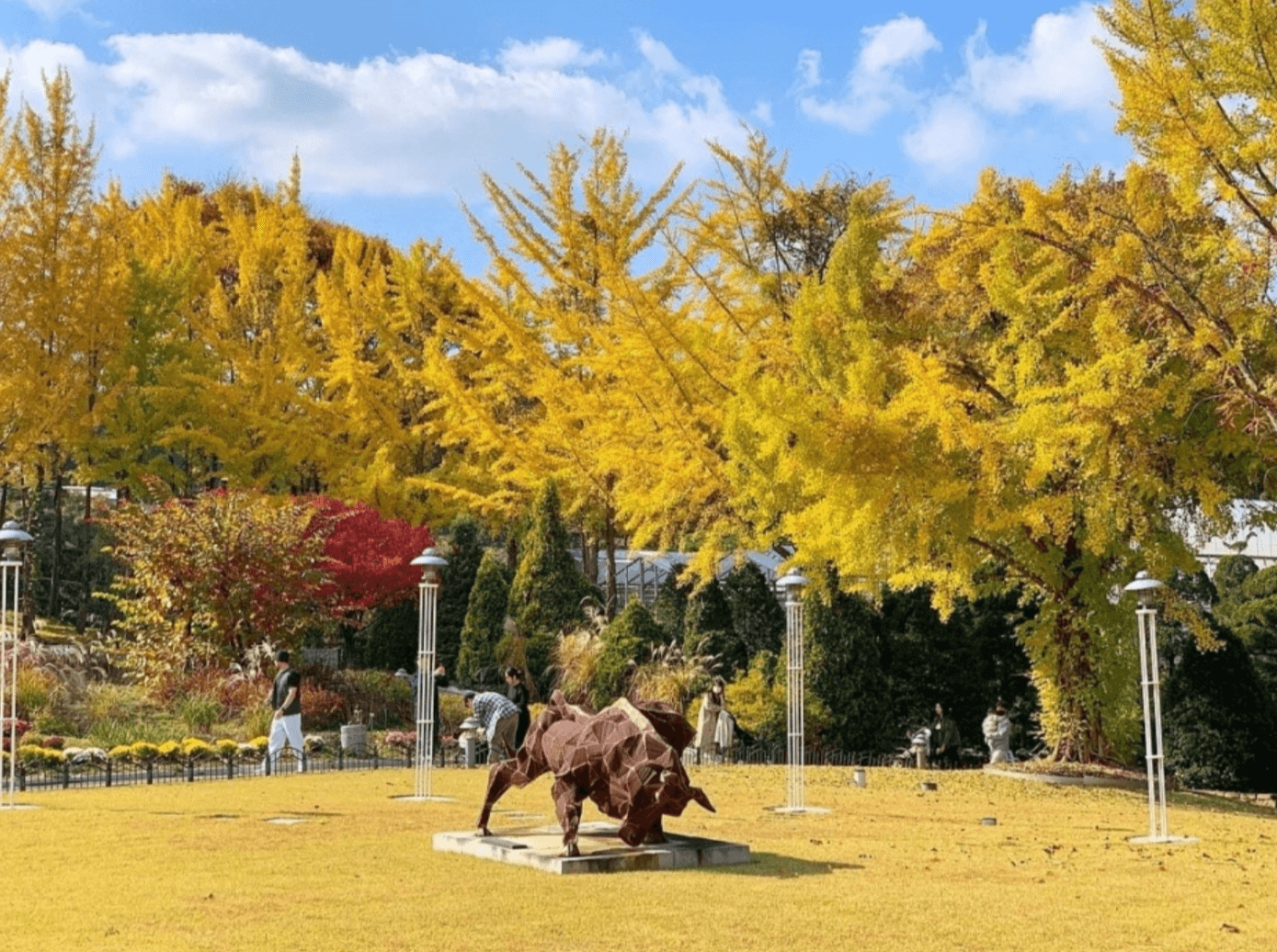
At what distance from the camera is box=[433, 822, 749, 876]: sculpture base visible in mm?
8930

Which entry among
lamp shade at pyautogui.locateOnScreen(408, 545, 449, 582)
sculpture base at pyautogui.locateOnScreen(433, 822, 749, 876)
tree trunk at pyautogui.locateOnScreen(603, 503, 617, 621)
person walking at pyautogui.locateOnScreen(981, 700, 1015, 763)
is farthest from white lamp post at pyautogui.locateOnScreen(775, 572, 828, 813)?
tree trunk at pyautogui.locateOnScreen(603, 503, 617, 621)

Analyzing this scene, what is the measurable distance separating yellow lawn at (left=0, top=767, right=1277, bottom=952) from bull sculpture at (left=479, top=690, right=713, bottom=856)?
0.46m

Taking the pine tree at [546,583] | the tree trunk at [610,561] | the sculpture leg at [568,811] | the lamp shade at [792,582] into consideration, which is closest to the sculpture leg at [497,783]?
the sculpture leg at [568,811]

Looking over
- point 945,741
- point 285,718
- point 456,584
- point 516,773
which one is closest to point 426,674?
point 285,718

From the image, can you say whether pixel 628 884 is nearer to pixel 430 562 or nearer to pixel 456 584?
pixel 430 562

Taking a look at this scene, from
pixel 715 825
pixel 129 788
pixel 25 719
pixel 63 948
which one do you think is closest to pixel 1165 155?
pixel 715 825

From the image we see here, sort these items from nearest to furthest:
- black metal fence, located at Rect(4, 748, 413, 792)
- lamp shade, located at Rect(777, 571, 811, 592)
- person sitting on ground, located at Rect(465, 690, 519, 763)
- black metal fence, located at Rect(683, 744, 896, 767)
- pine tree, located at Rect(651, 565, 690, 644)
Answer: lamp shade, located at Rect(777, 571, 811, 592) → black metal fence, located at Rect(4, 748, 413, 792) → person sitting on ground, located at Rect(465, 690, 519, 763) → black metal fence, located at Rect(683, 744, 896, 767) → pine tree, located at Rect(651, 565, 690, 644)

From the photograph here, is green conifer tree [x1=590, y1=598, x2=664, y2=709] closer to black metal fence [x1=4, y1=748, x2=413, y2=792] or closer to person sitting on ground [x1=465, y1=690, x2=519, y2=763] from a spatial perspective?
black metal fence [x1=4, y1=748, x2=413, y2=792]

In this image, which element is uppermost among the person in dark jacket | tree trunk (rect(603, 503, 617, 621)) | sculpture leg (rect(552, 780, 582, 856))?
tree trunk (rect(603, 503, 617, 621))

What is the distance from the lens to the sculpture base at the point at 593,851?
893 cm

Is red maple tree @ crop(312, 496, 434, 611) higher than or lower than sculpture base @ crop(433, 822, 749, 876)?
higher

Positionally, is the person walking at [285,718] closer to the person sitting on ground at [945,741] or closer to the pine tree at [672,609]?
the pine tree at [672,609]

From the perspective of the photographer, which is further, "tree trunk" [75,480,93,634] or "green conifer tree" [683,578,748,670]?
"tree trunk" [75,480,93,634]

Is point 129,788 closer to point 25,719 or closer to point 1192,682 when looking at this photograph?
point 25,719
